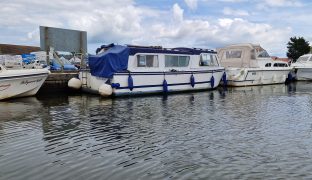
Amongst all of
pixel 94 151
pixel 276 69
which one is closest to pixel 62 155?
pixel 94 151

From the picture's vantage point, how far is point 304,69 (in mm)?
35000

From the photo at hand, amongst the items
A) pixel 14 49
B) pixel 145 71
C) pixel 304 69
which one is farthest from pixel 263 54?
pixel 14 49

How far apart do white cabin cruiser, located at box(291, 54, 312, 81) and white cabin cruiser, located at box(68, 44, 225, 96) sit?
14.0 m

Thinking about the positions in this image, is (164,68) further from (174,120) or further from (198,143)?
(198,143)

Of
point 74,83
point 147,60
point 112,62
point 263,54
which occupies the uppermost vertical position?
point 263,54

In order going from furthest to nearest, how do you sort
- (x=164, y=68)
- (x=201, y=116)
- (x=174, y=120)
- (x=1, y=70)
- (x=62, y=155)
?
(x=164, y=68) → (x=1, y=70) → (x=201, y=116) → (x=174, y=120) → (x=62, y=155)

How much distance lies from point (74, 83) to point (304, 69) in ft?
79.1

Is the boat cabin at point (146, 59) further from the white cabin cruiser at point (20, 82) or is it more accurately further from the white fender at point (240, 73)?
the white fender at point (240, 73)

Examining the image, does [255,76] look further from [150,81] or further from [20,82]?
[20,82]

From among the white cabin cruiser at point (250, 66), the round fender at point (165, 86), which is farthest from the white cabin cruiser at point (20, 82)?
the white cabin cruiser at point (250, 66)

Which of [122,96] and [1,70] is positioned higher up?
[1,70]

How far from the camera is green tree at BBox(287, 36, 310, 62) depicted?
51.7m

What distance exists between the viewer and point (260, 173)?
6.80 meters

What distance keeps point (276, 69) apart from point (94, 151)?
26504 mm
